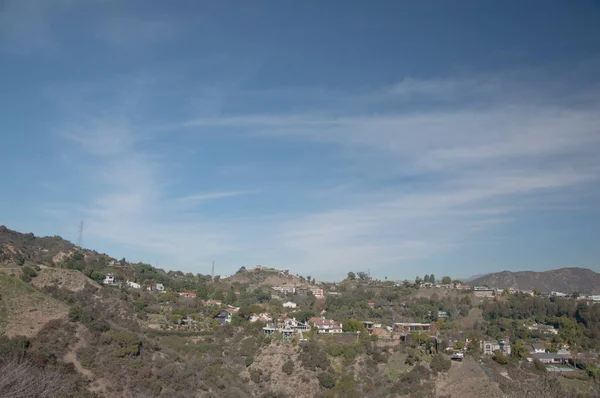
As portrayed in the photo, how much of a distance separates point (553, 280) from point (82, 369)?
118 metres

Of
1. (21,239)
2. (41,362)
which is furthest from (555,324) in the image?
(21,239)

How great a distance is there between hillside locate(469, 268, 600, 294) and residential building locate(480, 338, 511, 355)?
7820 cm

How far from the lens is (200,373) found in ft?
96.3

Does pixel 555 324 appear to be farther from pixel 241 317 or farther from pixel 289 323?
pixel 241 317

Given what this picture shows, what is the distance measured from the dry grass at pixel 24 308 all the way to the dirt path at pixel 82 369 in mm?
2185

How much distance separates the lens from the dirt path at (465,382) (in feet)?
100

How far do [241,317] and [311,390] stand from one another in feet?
46.3

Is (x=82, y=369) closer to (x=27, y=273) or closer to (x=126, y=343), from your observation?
(x=126, y=343)

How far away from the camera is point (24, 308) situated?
90.5 ft

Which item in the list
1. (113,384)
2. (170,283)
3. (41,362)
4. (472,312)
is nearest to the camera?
(41,362)

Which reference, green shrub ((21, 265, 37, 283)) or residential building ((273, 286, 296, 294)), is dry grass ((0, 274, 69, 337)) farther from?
residential building ((273, 286, 296, 294))

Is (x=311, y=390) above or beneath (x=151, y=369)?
beneath

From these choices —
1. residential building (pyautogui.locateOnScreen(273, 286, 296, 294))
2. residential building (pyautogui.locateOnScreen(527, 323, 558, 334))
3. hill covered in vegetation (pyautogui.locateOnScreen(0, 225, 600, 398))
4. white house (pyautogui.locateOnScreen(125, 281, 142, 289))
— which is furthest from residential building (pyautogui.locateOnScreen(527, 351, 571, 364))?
residential building (pyautogui.locateOnScreen(273, 286, 296, 294))

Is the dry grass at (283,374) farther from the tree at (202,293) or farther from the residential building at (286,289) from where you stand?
the residential building at (286,289)
